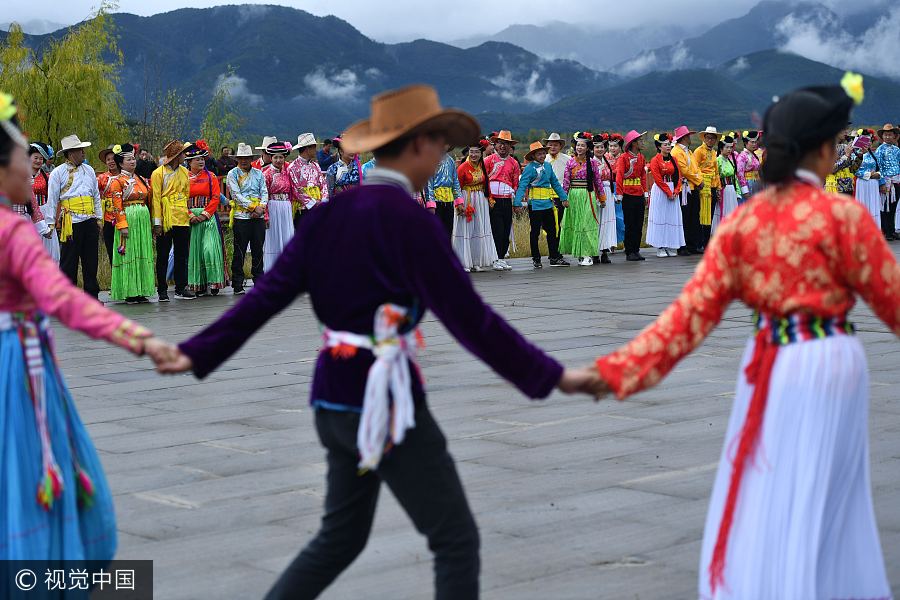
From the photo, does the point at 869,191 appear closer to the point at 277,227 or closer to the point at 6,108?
the point at 277,227

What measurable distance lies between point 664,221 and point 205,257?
24.4ft

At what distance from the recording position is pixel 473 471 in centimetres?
634

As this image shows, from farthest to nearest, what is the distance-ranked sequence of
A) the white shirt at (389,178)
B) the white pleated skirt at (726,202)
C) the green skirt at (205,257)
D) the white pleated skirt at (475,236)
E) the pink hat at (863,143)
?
the pink hat at (863,143), the white pleated skirt at (726,202), the white pleated skirt at (475,236), the green skirt at (205,257), the white shirt at (389,178)

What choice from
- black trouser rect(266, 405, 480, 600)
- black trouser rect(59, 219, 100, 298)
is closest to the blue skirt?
black trouser rect(266, 405, 480, 600)

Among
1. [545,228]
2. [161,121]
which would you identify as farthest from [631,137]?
[161,121]

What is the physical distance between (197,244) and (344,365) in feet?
39.5

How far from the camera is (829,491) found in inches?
144

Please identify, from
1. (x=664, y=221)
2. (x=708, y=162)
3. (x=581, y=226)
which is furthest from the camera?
(x=708, y=162)

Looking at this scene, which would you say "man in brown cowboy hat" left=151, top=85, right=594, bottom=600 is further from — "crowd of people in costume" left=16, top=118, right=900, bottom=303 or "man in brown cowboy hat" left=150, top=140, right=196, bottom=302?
"man in brown cowboy hat" left=150, top=140, right=196, bottom=302

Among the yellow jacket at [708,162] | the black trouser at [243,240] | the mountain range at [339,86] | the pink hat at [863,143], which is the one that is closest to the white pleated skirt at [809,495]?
the black trouser at [243,240]

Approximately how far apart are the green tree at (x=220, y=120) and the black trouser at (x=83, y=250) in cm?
1514

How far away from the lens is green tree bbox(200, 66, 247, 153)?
101 feet

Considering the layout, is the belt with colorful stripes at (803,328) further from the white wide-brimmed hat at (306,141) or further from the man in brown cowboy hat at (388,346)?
the white wide-brimmed hat at (306,141)

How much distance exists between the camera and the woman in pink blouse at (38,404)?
12.4 ft
